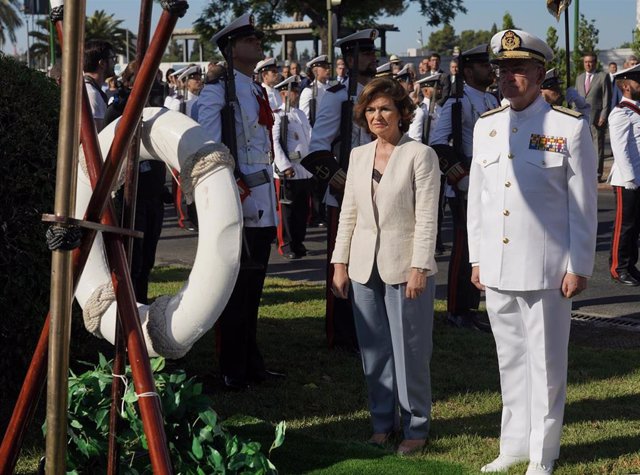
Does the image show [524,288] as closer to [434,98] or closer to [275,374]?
[275,374]

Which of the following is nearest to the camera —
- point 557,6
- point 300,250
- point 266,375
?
point 557,6

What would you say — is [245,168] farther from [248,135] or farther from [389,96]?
[389,96]

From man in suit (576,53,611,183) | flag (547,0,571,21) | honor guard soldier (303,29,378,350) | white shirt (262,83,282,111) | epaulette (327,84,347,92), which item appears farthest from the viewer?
man in suit (576,53,611,183)

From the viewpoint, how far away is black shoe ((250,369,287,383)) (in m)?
6.67

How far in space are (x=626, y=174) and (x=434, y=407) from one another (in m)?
5.15

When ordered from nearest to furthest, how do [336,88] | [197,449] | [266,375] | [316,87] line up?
1. [197,449]
2. [266,375]
3. [336,88]
4. [316,87]

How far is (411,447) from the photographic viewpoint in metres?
5.24

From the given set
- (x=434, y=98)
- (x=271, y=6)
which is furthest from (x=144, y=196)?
(x=271, y=6)

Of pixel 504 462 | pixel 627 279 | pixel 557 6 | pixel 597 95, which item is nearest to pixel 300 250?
pixel 627 279

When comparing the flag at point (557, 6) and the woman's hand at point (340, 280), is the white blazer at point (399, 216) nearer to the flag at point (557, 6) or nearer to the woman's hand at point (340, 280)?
the woman's hand at point (340, 280)

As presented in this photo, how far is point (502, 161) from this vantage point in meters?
4.89

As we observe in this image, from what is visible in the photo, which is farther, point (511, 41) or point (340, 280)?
point (340, 280)

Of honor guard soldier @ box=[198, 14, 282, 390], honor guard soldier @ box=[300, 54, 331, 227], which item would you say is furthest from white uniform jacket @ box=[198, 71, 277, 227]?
honor guard soldier @ box=[300, 54, 331, 227]

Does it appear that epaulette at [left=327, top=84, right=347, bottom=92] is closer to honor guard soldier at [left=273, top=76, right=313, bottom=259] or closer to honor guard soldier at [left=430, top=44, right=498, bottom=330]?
honor guard soldier at [left=430, top=44, right=498, bottom=330]
